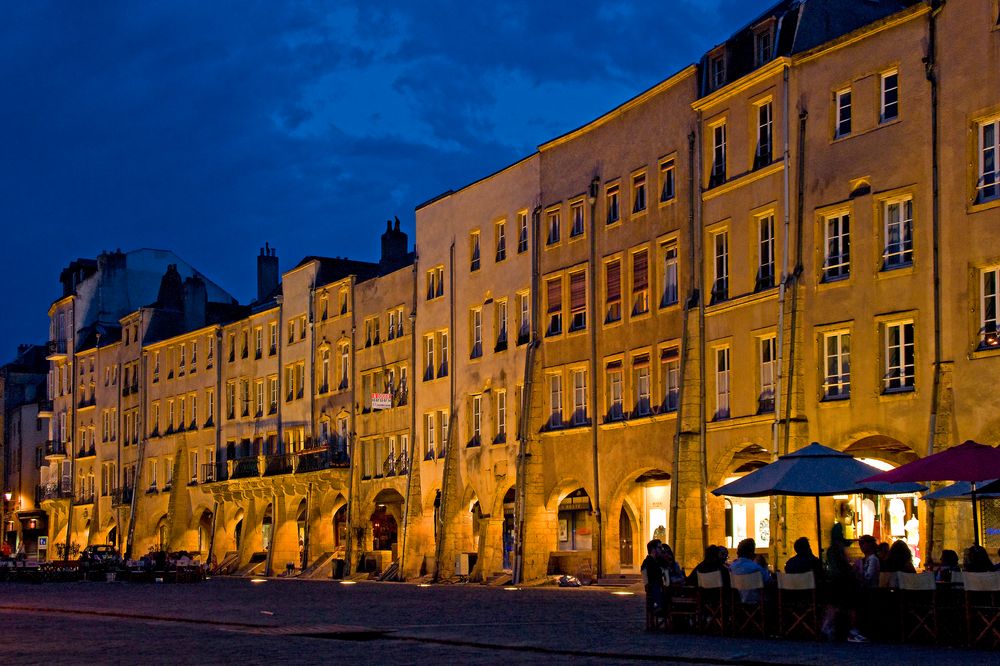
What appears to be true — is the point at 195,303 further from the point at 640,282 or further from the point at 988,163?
the point at 988,163

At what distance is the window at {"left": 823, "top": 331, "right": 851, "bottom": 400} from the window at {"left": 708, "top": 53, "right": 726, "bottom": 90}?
9.46 meters

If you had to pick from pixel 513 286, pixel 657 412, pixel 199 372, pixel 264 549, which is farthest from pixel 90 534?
pixel 657 412

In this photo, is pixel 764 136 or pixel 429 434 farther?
pixel 429 434

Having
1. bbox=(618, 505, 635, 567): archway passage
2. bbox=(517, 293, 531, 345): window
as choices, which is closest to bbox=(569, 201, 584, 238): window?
bbox=(517, 293, 531, 345): window

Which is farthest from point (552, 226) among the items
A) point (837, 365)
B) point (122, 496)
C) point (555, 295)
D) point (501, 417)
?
point (122, 496)

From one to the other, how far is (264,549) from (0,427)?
1677 inches

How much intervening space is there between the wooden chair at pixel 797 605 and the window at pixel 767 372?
1845cm

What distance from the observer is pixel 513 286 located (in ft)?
182

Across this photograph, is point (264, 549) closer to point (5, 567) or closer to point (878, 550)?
point (5, 567)

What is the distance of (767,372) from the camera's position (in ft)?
134

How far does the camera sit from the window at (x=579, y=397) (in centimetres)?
5072

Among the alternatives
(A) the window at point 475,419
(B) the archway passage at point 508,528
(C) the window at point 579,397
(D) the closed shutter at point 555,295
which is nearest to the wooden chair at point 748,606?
(C) the window at point 579,397

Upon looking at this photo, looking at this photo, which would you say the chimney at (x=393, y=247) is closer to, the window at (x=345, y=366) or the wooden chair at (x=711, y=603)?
the window at (x=345, y=366)

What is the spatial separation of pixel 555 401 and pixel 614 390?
3876 mm
